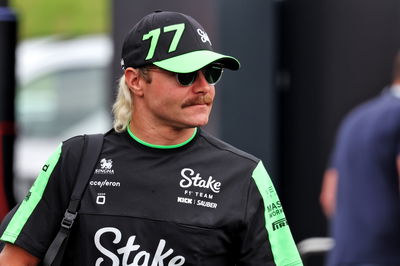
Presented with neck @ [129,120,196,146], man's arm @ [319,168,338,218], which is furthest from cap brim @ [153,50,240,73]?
man's arm @ [319,168,338,218]

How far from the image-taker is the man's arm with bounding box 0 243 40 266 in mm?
3654

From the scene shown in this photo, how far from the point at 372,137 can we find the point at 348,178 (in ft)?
1.02

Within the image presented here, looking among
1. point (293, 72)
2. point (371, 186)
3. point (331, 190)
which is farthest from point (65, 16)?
point (371, 186)

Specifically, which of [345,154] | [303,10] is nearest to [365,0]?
[303,10]

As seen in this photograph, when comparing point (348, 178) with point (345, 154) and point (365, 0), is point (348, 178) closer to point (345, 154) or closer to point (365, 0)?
point (345, 154)

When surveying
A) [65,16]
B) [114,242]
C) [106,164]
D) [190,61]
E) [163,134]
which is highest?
[190,61]

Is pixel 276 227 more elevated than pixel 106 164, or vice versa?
pixel 106 164

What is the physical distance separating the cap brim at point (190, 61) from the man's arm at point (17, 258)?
749 mm

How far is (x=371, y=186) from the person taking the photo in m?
6.19

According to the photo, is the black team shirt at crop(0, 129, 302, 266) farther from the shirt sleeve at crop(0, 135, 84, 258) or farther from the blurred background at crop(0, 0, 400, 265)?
the blurred background at crop(0, 0, 400, 265)

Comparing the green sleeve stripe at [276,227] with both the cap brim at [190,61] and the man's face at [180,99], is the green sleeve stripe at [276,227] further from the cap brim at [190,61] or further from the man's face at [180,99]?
the cap brim at [190,61]

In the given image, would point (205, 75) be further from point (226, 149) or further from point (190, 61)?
point (226, 149)

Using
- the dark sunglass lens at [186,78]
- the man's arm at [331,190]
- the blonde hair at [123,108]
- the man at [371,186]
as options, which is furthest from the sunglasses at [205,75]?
the man's arm at [331,190]

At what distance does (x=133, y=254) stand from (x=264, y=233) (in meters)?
0.42
